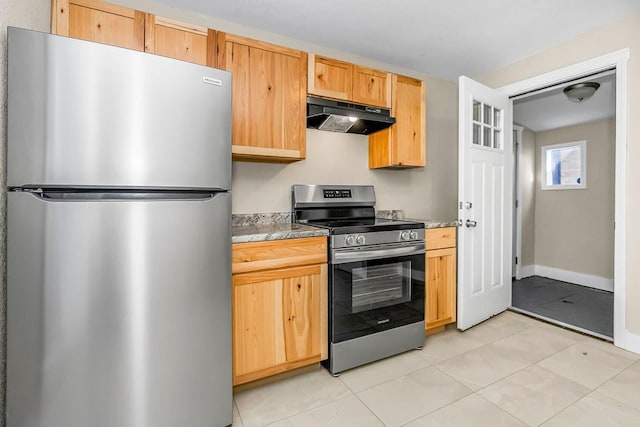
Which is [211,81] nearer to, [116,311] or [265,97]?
[265,97]

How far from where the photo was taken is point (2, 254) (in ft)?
3.84

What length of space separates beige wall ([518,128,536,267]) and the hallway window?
0.15m

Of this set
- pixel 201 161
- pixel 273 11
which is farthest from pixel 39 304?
pixel 273 11

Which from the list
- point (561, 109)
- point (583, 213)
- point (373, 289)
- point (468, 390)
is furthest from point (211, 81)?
point (583, 213)

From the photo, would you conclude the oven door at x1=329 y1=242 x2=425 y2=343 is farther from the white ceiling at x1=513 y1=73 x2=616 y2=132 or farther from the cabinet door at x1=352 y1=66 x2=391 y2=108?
the white ceiling at x1=513 y1=73 x2=616 y2=132

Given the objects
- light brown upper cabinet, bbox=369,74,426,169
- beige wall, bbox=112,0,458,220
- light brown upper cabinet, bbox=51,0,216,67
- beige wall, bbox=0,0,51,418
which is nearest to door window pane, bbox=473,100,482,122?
light brown upper cabinet, bbox=369,74,426,169

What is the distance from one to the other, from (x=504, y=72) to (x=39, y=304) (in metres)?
3.86

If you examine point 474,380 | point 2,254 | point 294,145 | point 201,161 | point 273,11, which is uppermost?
point 273,11

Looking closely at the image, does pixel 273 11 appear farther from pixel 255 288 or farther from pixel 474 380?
pixel 474 380

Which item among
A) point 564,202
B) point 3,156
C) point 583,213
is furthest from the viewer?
point 564,202

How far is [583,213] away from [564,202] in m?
0.26

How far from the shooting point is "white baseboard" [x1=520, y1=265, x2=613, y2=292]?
3.82 metres

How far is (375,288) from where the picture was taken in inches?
82.2

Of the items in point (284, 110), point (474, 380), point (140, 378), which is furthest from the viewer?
point (284, 110)
